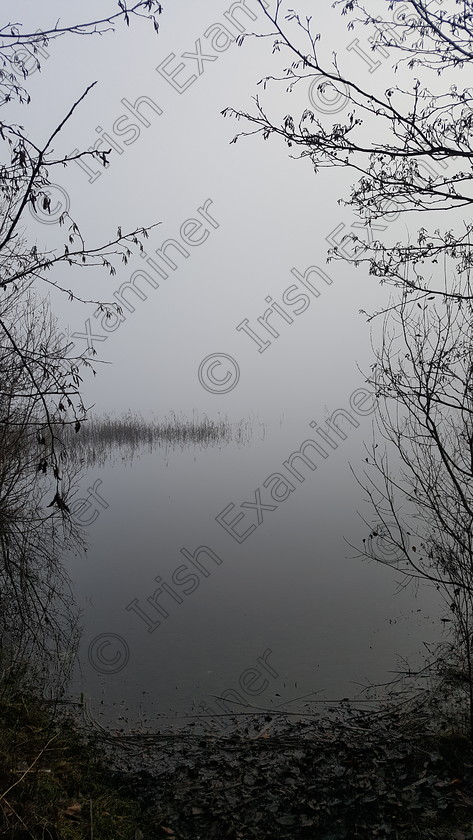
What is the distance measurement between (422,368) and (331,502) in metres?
7.68

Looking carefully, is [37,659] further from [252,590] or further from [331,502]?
[331,502]

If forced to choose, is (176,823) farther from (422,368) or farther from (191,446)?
(191,446)

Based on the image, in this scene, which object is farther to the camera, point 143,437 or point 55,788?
point 143,437

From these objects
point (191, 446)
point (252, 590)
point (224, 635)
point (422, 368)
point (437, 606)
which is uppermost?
point (191, 446)

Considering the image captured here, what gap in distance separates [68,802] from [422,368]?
8.79ft

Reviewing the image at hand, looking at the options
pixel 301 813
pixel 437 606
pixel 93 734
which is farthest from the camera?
pixel 437 606

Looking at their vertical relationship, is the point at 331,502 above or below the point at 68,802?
above

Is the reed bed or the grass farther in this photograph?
the reed bed

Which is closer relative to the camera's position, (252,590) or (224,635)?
(224,635)

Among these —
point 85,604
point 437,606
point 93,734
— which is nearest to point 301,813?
point 93,734

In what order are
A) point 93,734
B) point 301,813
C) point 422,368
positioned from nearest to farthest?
point 301,813 → point 422,368 → point 93,734

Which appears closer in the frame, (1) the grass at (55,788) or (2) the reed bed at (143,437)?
(1) the grass at (55,788)

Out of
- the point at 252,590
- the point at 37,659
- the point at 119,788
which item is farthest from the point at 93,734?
the point at 252,590

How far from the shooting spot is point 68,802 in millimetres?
2404
